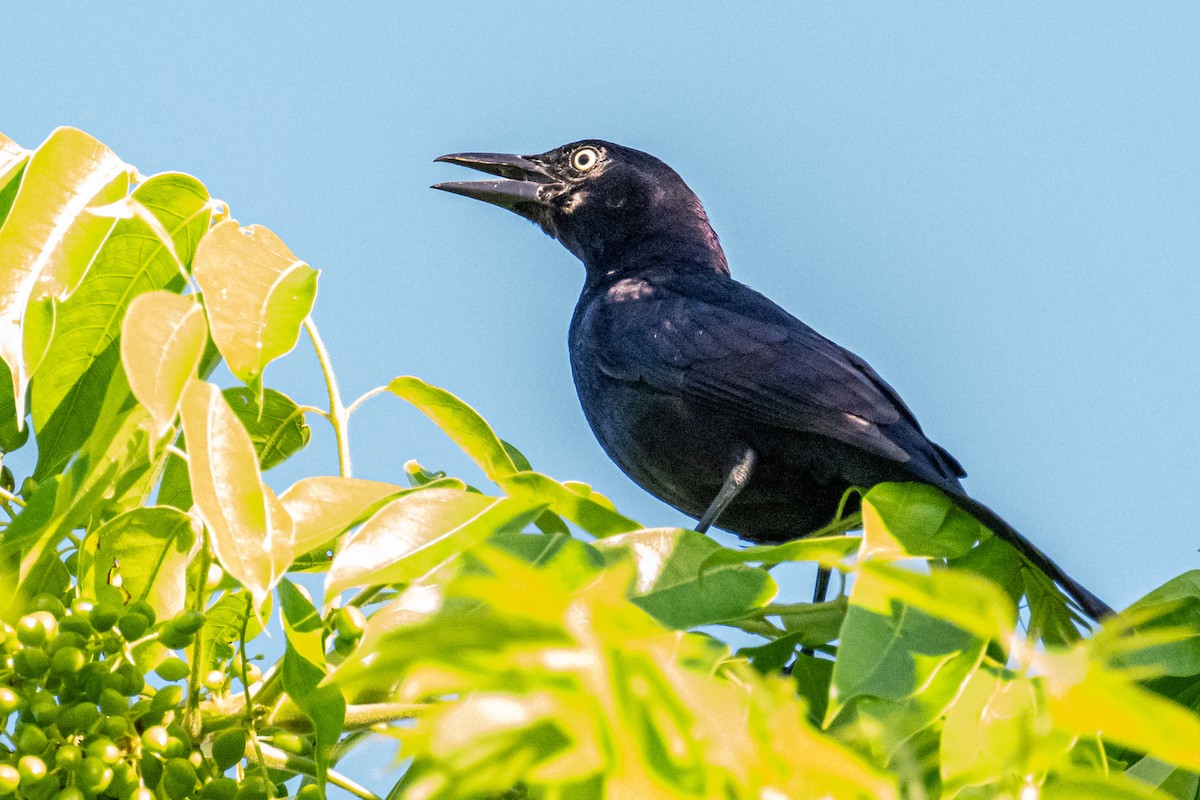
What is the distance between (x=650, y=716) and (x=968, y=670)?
76 centimetres

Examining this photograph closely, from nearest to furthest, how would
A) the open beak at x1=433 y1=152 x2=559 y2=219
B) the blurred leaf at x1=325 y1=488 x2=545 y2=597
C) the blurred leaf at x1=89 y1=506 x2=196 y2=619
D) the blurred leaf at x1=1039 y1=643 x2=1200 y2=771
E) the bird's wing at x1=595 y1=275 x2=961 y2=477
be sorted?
the blurred leaf at x1=1039 y1=643 x2=1200 y2=771, the blurred leaf at x1=325 y1=488 x2=545 y2=597, the blurred leaf at x1=89 y1=506 x2=196 y2=619, the bird's wing at x1=595 y1=275 x2=961 y2=477, the open beak at x1=433 y1=152 x2=559 y2=219

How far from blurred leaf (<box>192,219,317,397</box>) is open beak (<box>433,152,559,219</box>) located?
327 cm

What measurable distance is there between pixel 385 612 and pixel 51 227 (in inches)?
31.2

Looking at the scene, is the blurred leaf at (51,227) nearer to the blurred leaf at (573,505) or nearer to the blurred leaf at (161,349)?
the blurred leaf at (161,349)

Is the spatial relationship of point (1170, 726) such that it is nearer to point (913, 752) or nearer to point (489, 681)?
point (489, 681)

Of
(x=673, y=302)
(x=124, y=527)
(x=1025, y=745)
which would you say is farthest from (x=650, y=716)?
(x=673, y=302)

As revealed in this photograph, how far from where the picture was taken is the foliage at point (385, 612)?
93 cm

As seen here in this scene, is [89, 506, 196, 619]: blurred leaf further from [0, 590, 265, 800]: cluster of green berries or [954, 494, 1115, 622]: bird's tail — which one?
[954, 494, 1115, 622]: bird's tail

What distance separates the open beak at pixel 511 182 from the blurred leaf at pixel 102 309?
9.94 feet

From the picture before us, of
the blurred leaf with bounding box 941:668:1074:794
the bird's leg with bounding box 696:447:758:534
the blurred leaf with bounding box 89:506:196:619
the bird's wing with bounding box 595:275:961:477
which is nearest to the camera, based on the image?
the blurred leaf with bounding box 941:668:1074:794

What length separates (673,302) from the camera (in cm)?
434

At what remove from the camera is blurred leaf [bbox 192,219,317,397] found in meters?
1.75

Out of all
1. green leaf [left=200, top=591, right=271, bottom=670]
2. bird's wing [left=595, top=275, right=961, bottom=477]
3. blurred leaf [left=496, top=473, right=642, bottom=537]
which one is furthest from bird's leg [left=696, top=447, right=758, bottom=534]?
blurred leaf [left=496, top=473, right=642, bottom=537]

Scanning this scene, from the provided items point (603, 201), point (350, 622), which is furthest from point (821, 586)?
point (350, 622)
